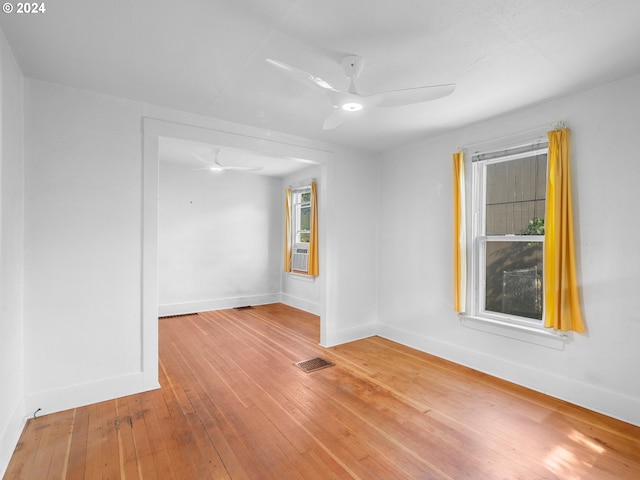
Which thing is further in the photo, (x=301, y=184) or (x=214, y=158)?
(x=301, y=184)

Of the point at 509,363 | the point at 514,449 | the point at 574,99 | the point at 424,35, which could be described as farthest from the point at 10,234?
the point at 574,99

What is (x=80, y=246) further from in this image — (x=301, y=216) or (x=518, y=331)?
(x=301, y=216)

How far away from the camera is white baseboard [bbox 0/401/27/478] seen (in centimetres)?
192

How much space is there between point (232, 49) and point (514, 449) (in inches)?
129

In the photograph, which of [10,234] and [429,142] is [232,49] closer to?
[10,234]

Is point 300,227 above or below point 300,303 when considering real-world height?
above

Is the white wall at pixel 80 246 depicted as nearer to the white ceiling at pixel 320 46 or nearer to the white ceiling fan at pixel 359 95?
the white ceiling at pixel 320 46

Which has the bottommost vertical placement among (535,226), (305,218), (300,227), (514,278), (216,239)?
(514,278)

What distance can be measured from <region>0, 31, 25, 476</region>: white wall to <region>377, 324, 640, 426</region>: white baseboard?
12.6ft

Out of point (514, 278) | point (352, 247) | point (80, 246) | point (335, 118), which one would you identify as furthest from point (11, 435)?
point (514, 278)

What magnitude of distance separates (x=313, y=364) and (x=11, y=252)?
110 inches

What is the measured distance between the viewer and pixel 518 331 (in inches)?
123

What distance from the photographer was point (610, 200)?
2592 mm

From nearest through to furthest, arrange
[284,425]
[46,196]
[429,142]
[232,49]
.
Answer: [232,49] < [284,425] < [46,196] < [429,142]
